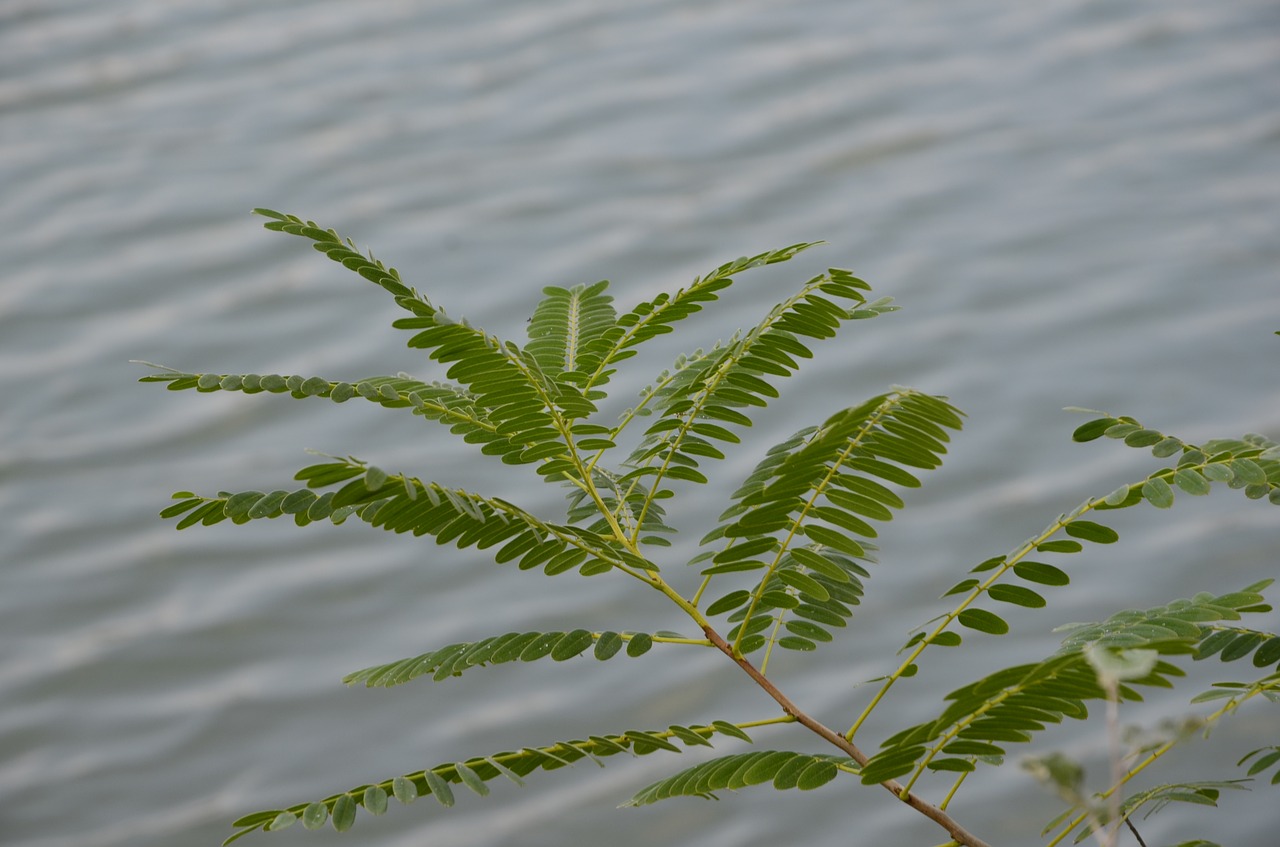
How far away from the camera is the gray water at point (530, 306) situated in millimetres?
2656

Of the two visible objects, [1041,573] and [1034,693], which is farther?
[1041,573]

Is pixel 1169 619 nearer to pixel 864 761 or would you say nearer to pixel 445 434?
pixel 864 761

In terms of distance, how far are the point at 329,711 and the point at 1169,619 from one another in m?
2.14

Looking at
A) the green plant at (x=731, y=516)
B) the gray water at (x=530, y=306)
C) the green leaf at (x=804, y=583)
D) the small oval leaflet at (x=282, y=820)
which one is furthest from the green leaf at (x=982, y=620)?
the gray water at (x=530, y=306)

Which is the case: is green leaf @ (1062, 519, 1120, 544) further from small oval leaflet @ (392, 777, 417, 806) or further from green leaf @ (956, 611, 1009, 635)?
small oval leaflet @ (392, 777, 417, 806)

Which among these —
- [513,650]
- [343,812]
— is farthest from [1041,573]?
[343,812]

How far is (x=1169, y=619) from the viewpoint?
89cm

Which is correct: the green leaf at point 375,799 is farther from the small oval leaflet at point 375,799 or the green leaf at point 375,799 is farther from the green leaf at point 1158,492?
the green leaf at point 1158,492

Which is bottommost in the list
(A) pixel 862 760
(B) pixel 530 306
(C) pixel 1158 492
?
(A) pixel 862 760

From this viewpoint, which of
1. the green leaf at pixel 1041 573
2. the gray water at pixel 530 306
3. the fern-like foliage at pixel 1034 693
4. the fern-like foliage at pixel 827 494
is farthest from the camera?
the gray water at pixel 530 306

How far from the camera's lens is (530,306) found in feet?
11.3

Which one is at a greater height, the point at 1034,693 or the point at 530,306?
the point at 530,306

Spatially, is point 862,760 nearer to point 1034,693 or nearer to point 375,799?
point 1034,693

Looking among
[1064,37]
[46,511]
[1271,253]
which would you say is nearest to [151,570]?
[46,511]
